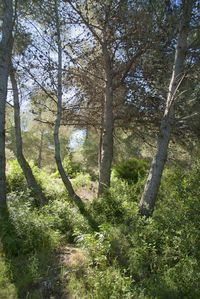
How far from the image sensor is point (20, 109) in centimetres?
661

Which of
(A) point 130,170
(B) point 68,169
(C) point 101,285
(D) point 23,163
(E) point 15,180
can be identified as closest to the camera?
(C) point 101,285

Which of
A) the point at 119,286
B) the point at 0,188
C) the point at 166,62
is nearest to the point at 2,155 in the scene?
the point at 0,188

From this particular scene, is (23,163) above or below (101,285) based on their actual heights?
above

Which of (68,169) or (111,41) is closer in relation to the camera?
(111,41)

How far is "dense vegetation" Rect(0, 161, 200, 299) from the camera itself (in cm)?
239

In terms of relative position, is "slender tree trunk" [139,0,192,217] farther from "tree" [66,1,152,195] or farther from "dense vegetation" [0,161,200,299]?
"tree" [66,1,152,195]

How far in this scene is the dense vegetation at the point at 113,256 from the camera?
7.84 feet

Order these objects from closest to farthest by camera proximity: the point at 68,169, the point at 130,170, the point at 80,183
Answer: the point at 68,169, the point at 80,183, the point at 130,170

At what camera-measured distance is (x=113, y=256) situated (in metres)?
3.17

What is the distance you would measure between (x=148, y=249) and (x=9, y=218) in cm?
280

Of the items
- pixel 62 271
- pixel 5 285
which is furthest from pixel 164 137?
→ pixel 5 285

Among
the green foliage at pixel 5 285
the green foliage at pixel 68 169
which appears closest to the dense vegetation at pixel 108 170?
the green foliage at pixel 5 285

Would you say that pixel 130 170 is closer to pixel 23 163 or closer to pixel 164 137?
pixel 164 137

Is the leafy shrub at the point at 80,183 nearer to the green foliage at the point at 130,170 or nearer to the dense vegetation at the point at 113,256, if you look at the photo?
the green foliage at the point at 130,170
